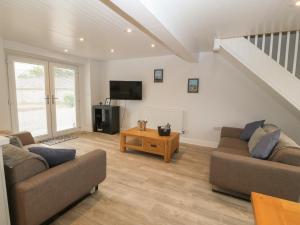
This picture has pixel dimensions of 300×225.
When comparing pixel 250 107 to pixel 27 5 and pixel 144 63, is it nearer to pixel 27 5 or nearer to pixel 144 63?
pixel 144 63

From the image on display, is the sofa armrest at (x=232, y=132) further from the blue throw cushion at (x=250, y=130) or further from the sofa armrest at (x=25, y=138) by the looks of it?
the sofa armrest at (x=25, y=138)

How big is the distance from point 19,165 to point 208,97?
381cm

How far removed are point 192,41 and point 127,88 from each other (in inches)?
96.2

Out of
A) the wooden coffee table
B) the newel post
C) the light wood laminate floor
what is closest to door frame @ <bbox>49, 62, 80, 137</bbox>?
the wooden coffee table

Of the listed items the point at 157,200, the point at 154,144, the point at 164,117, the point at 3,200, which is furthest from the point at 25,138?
the point at 164,117

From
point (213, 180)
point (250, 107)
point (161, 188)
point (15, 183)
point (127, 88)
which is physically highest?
point (127, 88)

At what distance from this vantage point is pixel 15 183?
142 centimetres

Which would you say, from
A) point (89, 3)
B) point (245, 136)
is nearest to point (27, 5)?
point (89, 3)

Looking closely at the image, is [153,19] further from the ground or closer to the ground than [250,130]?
further from the ground

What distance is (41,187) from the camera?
4.78ft

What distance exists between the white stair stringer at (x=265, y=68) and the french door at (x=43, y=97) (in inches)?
163

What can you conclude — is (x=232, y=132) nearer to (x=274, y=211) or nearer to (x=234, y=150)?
(x=234, y=150)

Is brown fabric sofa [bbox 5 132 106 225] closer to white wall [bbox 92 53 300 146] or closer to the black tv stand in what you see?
white wall [bbox 92 53 300 146]

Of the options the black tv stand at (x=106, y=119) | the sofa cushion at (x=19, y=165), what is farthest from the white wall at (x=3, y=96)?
the sofa cushion at (x=19, y=165)
